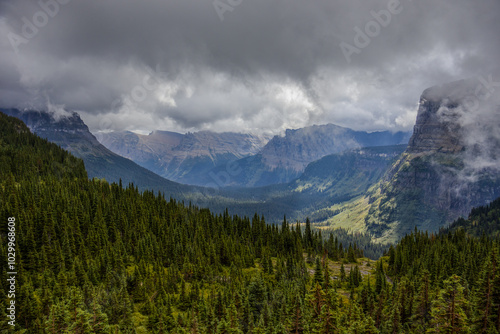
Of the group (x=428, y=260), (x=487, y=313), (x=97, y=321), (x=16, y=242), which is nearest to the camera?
(x=487, y=313)

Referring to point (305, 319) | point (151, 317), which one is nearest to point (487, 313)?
point (305, 319)

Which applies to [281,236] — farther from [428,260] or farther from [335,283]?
[428,260]

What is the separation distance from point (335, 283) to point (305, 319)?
81.8m

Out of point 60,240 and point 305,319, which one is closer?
point 305,319

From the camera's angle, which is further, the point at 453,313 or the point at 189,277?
the point at 189,277

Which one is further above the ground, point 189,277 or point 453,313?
point 453,313

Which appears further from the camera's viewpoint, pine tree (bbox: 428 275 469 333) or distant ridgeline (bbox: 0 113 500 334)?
distant ridgeline (bbox: 0 113 500 334)

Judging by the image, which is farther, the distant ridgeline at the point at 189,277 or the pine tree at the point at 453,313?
the distant ridgeline at the point at 189,277

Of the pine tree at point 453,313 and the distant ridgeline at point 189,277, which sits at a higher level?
the pine tree at point 453,313

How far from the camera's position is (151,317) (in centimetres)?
7188

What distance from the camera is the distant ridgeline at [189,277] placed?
144ft

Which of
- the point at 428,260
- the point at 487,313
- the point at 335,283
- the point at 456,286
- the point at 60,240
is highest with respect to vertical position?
the point at 456,286

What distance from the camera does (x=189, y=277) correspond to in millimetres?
108625

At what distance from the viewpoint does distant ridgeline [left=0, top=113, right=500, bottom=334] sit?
43.8 meters
